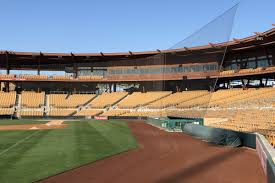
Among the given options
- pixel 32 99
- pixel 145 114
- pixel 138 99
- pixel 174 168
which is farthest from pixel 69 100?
pixel 174 168

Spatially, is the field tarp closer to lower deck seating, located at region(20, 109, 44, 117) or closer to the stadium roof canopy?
the stadium roof canopy

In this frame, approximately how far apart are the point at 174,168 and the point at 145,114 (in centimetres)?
4775

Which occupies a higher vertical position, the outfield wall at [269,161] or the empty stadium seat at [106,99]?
the empty stadium seat at [106,99]

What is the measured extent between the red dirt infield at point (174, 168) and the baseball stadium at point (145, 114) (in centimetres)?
4

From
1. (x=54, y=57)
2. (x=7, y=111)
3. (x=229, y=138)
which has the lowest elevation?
(x=229, y=138)

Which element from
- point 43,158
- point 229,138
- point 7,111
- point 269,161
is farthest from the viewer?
point 7,111

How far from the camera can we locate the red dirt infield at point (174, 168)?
38.5 ft

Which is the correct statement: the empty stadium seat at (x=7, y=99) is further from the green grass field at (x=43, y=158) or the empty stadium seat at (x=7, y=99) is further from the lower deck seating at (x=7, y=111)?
the green grass field at (x=43, y=158)

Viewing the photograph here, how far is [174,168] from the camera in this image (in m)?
13.6

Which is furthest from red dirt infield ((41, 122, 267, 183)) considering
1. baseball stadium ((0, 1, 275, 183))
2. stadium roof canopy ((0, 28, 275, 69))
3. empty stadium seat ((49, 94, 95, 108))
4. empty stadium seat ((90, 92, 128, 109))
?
empty stadium seat ((49, 94, 95, 108))

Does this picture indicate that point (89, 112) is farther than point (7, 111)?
Yes

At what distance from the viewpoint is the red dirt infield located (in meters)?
11.7

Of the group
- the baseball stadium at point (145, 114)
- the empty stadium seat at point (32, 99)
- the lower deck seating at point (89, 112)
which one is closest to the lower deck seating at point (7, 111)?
the baseball stadium at point (145, 114)

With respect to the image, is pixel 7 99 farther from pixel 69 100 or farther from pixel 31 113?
pixel 69 100
